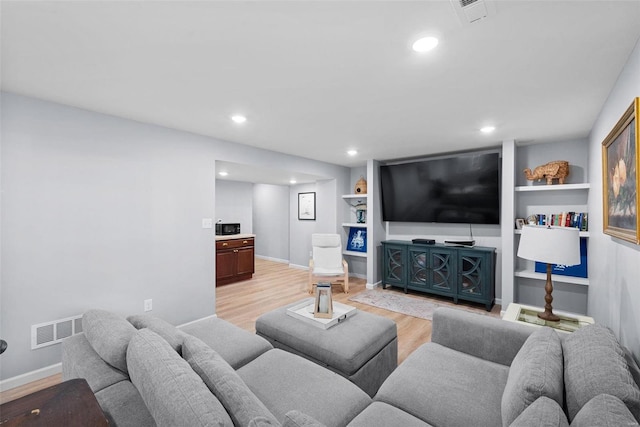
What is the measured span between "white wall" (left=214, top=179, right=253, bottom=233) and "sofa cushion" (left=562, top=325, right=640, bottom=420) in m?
6.53

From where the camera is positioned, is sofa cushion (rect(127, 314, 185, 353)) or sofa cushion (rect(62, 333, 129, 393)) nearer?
sofa cushion (rect(62, 333, 129, 393))

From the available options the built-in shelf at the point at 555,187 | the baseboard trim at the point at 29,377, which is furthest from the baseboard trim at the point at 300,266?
the baseboard trim at the point at 29,377

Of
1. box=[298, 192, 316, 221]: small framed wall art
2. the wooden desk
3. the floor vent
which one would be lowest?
the floor vent

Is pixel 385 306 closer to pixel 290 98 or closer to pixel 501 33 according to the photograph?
pixel 290 98

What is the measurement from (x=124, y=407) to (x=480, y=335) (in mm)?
2005

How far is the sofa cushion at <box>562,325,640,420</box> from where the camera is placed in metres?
0.98

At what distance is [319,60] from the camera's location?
177 centimetres

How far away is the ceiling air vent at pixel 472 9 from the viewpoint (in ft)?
4.13

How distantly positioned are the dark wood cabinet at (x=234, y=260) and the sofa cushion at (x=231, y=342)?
124 inches

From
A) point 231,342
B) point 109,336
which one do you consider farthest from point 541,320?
point 109,336

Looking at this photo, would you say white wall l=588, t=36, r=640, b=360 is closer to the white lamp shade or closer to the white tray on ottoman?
the white lamp shade

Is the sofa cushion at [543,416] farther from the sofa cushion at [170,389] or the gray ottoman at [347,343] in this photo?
the gray ottoman at [347,343]

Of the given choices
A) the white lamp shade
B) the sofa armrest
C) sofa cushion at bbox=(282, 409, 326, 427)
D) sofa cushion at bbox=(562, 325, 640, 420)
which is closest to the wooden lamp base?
the white lamp shade

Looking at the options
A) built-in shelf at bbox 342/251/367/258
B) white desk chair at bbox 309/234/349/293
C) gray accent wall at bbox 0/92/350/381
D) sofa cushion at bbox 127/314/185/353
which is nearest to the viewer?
sofa cushion at bbox 127/314/185/353
